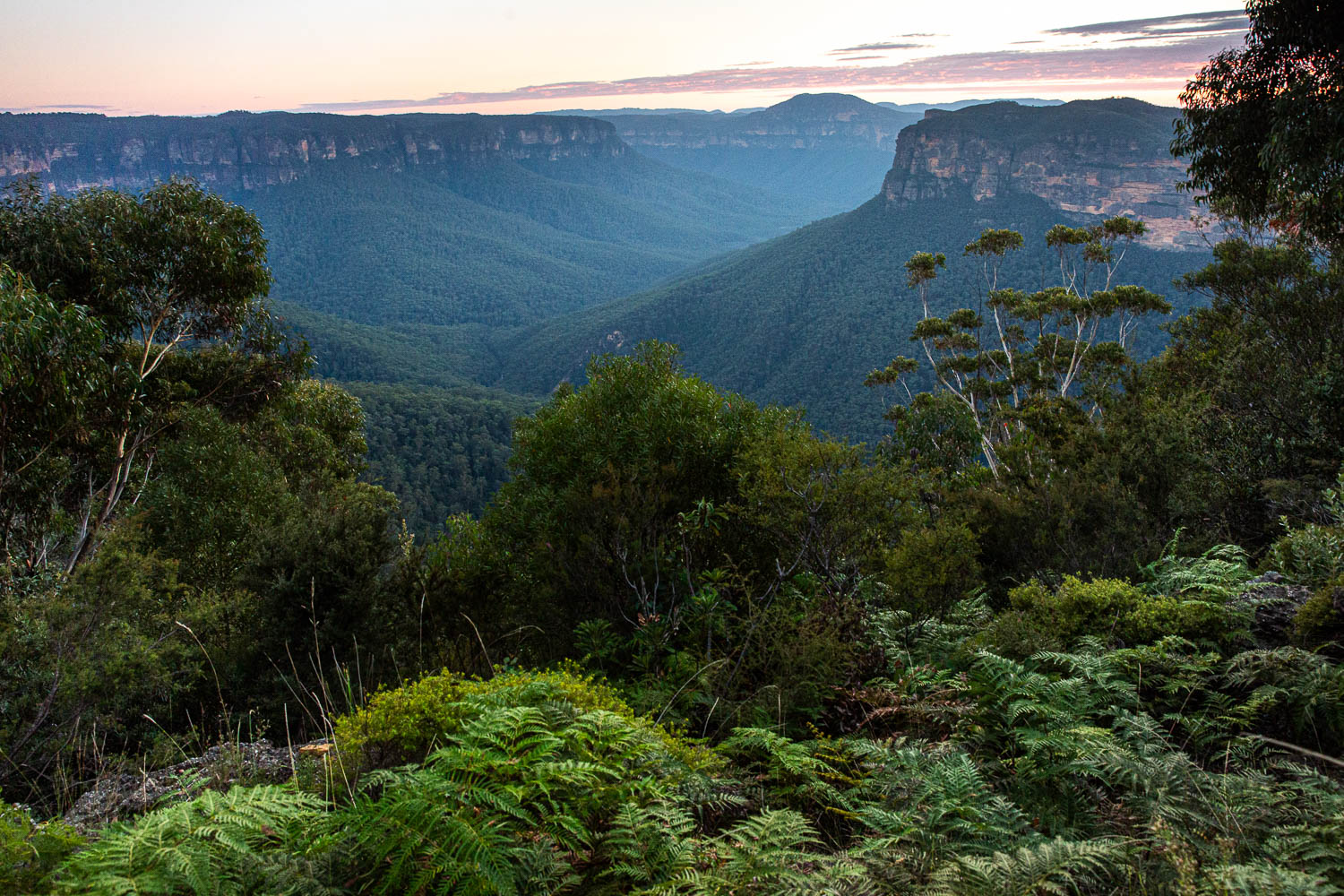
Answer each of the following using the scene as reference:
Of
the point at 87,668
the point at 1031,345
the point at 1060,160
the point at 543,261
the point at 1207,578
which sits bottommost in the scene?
the point at 1031,345

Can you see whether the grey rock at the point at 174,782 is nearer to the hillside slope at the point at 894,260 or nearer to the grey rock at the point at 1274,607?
the grey rock at the point at 1274,607

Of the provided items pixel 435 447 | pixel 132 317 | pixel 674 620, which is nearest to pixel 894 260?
pixel 435 447

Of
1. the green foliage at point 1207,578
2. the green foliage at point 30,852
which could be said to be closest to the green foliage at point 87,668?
the green foliage at point 30,852

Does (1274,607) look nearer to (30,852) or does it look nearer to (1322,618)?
(1322,618)

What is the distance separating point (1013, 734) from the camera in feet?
12.0

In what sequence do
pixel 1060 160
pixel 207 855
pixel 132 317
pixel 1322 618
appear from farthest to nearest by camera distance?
pixel 1060 160 < pixel 132 317 < pixel 1322 618 < pixel 207 855

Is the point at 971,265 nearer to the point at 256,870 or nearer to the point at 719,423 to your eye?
the point at 719,423

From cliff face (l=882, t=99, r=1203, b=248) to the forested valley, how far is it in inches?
3106

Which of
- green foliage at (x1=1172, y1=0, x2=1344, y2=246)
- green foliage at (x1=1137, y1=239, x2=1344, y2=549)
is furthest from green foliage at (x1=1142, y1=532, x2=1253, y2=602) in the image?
green foliage at (x1=1172, y1=0, x2=1344, y2=246)

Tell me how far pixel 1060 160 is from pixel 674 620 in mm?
107410

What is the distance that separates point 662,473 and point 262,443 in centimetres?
1490

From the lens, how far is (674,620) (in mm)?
5863

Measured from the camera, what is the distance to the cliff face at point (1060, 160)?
83562 millimetres

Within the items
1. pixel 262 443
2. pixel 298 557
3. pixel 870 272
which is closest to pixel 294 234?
pixel 870 272
